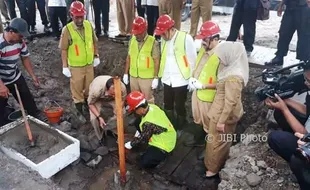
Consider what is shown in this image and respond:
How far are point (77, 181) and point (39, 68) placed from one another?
377 cm

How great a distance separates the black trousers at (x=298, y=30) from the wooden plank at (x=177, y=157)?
2365 millimetres

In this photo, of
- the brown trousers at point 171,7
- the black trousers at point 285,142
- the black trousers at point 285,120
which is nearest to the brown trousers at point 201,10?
the brown trousers at point 171,7

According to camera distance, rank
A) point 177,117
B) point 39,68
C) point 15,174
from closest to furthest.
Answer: point 15,174
point 177,117
point 39,68

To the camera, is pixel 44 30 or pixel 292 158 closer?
pixel 292 158

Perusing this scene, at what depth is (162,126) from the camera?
13.6ft

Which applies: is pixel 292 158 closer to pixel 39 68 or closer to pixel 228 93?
pixel 228 93

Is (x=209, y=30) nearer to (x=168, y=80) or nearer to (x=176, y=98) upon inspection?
(x=168, y=80)

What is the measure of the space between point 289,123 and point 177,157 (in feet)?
7.09

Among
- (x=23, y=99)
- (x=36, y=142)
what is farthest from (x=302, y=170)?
(x=23, y=99)

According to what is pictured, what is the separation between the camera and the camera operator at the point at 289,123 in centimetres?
311

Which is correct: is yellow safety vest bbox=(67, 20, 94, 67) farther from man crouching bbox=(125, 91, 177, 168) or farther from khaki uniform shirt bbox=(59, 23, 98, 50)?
man crouching bbox=(125, 91, 177, 168)

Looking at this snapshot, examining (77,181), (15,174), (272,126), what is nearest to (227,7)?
(272,126)

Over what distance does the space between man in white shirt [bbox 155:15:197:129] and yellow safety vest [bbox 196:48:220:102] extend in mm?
546

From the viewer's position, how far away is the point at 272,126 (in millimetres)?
4129
